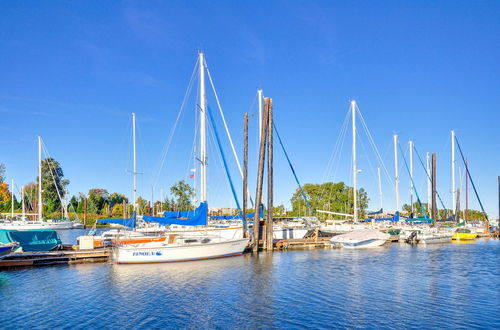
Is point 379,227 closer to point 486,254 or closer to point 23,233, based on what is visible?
point 486,254

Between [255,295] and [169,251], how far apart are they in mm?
14398

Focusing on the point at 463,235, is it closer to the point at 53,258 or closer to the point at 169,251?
the point at 169,251

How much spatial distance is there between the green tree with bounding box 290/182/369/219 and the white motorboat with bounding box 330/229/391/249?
218ft

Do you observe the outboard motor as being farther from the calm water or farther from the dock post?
the dock post

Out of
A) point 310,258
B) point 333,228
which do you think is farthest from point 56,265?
point 333,228

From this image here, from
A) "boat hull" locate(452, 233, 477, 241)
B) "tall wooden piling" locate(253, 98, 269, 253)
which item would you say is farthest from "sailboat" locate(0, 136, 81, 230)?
"boat hull" locate(452, 233, 477, 241)

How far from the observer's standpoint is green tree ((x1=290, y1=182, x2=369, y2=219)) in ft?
394

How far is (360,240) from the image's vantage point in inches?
1941

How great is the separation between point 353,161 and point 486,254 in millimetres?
22785

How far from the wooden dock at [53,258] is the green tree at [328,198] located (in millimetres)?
86668

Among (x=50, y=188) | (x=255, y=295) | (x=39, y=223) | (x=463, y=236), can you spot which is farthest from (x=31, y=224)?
(x=463, y=236)

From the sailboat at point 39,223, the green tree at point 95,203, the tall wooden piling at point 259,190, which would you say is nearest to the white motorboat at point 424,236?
the tall wooden piling at point 259,190

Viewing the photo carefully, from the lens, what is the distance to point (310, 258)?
39000 millimetres

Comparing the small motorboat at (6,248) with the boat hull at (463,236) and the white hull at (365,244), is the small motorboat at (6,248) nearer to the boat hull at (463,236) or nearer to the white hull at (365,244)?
the white hull at (365,244)
